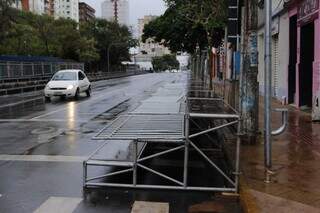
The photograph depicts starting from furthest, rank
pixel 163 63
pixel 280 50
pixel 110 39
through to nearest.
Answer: pixel 163 63
pixel 110 39
pixel 280 50

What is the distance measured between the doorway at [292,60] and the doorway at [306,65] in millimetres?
1929

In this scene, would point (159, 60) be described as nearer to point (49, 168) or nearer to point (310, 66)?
point (310, 66)

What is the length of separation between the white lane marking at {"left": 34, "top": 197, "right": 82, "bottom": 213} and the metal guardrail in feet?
104

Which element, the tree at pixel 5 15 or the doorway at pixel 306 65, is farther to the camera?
the tree at pixel 5 15

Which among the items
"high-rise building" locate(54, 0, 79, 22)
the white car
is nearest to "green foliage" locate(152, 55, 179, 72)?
"high-rise building" locate(54, 0, 79, 22)

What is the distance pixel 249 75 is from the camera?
36.4ft

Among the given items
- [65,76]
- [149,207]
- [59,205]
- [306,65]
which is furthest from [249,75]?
[65,76]

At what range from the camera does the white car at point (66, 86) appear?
28219mm

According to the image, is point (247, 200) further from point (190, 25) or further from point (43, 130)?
point (190, 25)

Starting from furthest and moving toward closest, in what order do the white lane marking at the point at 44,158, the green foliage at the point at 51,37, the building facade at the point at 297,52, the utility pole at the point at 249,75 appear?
the green foliage at the point at 51,37
the building facade at the point at 297,52
the utility pole at the point at 249,75
the white lane marking at the point at 44,158

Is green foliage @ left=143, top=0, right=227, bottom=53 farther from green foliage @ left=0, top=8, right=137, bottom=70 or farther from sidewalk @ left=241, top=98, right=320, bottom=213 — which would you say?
green foliage @ left=0, top=8, right=137, bottom=70

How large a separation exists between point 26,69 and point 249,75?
3477 cm

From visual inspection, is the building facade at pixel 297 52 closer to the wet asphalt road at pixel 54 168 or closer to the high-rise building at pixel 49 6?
the wet asphalt road at pixel 54 168

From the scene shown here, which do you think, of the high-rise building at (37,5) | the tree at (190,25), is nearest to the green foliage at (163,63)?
the high-rise building at (37,5)
